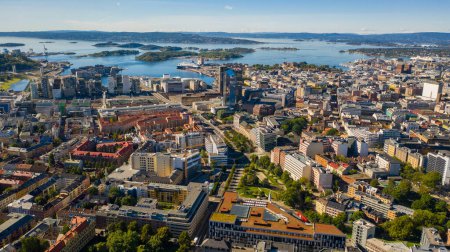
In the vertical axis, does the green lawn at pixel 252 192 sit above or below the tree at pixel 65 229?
below

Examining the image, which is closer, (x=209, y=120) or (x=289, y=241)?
(x=289, y=241)

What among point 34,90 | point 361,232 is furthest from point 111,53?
point 361,232

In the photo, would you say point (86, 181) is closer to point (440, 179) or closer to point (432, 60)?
point (440, 179)

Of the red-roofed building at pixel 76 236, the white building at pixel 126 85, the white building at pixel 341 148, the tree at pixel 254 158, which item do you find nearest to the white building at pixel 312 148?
the white building at pixel 341 148

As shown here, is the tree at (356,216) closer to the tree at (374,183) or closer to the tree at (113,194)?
the tree at (374,183)

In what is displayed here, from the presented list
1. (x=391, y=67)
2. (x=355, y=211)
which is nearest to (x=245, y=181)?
(x=355, y=211)

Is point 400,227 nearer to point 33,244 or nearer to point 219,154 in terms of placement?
point 219,154
